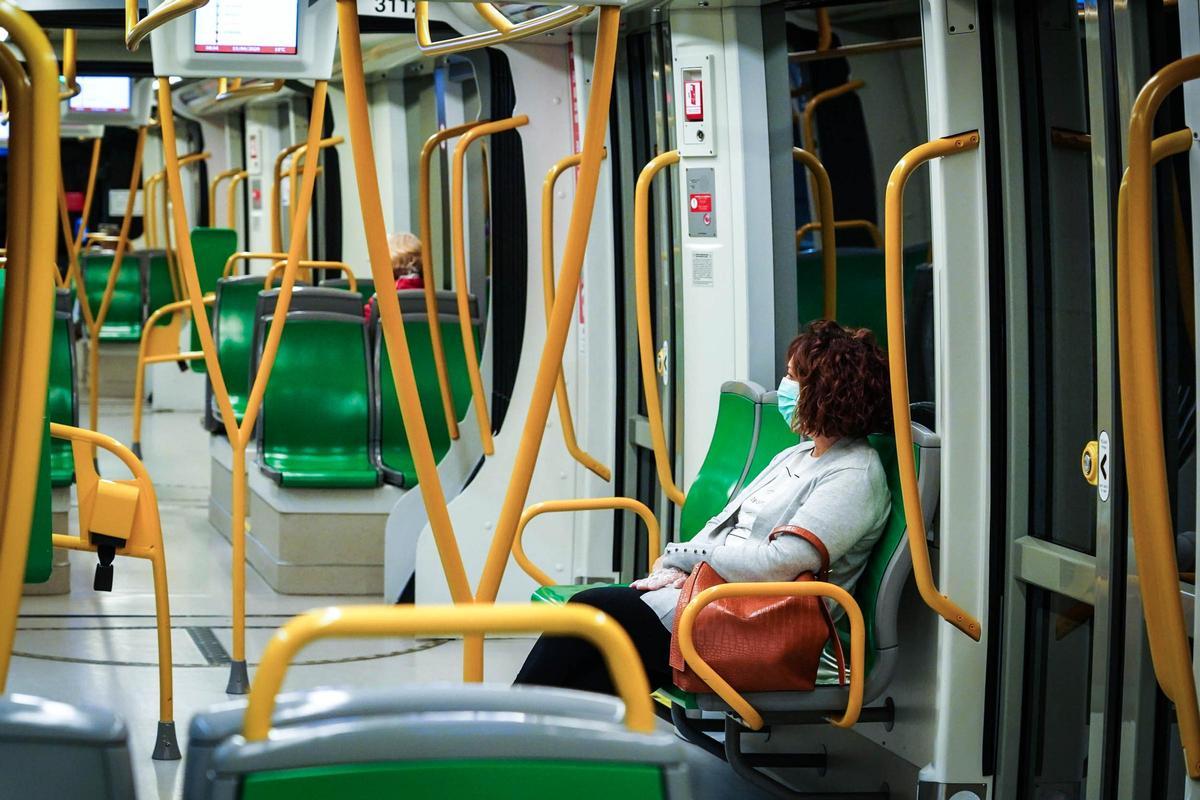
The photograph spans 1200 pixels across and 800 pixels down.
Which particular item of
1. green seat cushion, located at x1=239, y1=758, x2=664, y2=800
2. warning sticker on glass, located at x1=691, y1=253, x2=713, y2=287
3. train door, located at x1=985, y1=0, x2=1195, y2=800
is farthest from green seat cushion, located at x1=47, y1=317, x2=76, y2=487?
green seat cushion, located at x1=239, y1=758, x2=664, y2=800

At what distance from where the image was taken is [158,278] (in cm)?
1370

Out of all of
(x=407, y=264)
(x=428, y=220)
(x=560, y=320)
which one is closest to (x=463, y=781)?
(x=560, y=320)

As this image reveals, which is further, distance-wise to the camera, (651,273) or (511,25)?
(651,273)

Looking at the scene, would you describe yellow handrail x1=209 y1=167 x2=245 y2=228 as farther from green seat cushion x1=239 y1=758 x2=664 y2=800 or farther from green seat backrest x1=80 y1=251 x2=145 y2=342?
green seat cushion x1=239 y1=758 x2=664 y2=800

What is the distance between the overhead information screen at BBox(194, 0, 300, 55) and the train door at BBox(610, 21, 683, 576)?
1199 mm

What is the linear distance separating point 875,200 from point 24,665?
5267 mm

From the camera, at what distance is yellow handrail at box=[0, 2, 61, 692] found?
171cm

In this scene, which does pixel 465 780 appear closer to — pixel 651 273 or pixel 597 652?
pixel 597 652

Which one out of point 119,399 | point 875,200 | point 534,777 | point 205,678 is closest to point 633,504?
point 205,678

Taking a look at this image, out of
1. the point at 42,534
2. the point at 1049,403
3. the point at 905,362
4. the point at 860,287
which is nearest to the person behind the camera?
the point at 905,362

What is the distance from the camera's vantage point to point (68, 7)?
635 centimetres

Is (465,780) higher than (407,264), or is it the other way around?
(407,264)

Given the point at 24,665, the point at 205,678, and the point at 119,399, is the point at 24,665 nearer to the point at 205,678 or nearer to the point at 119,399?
the point at 205,678

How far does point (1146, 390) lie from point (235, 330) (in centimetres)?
687
